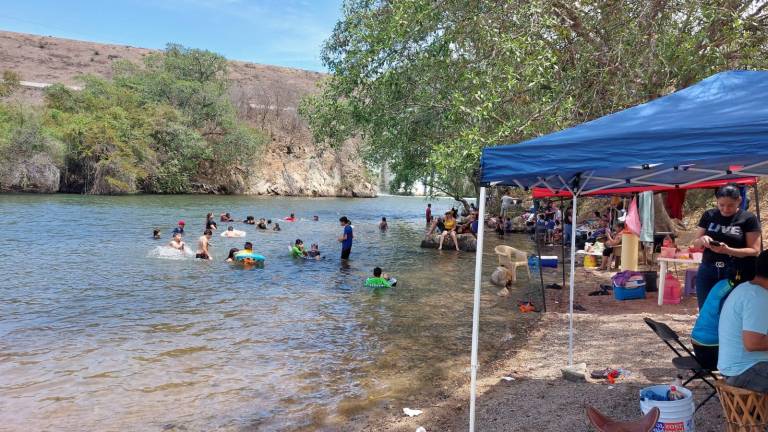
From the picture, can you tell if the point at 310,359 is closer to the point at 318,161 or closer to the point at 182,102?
the point at 182,102

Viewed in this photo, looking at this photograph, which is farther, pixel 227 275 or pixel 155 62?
pixel 155 62

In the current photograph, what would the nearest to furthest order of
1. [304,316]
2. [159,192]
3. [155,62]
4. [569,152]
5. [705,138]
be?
[705,138] → [569,152] → [304,316] → [159,192] → [155,62]

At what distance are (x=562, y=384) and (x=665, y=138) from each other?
10.0ft

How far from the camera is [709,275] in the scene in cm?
562

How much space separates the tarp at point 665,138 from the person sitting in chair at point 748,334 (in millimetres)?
841

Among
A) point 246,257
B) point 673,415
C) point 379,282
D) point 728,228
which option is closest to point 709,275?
point 728,228

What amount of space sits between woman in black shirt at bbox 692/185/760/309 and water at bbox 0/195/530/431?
10.3ft

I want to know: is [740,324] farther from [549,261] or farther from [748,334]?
[549,261]

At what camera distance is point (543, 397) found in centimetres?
546

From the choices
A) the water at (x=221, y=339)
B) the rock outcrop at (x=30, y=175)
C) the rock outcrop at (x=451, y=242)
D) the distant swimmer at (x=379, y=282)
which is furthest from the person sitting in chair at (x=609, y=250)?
the rock outcrop at (x=30, y=175)

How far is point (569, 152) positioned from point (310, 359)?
480cm

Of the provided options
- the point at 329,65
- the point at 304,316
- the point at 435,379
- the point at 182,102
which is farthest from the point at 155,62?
the point at 435,379

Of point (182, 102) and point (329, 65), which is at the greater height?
point (182, 102)

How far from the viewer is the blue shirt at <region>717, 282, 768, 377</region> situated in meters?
3.62
